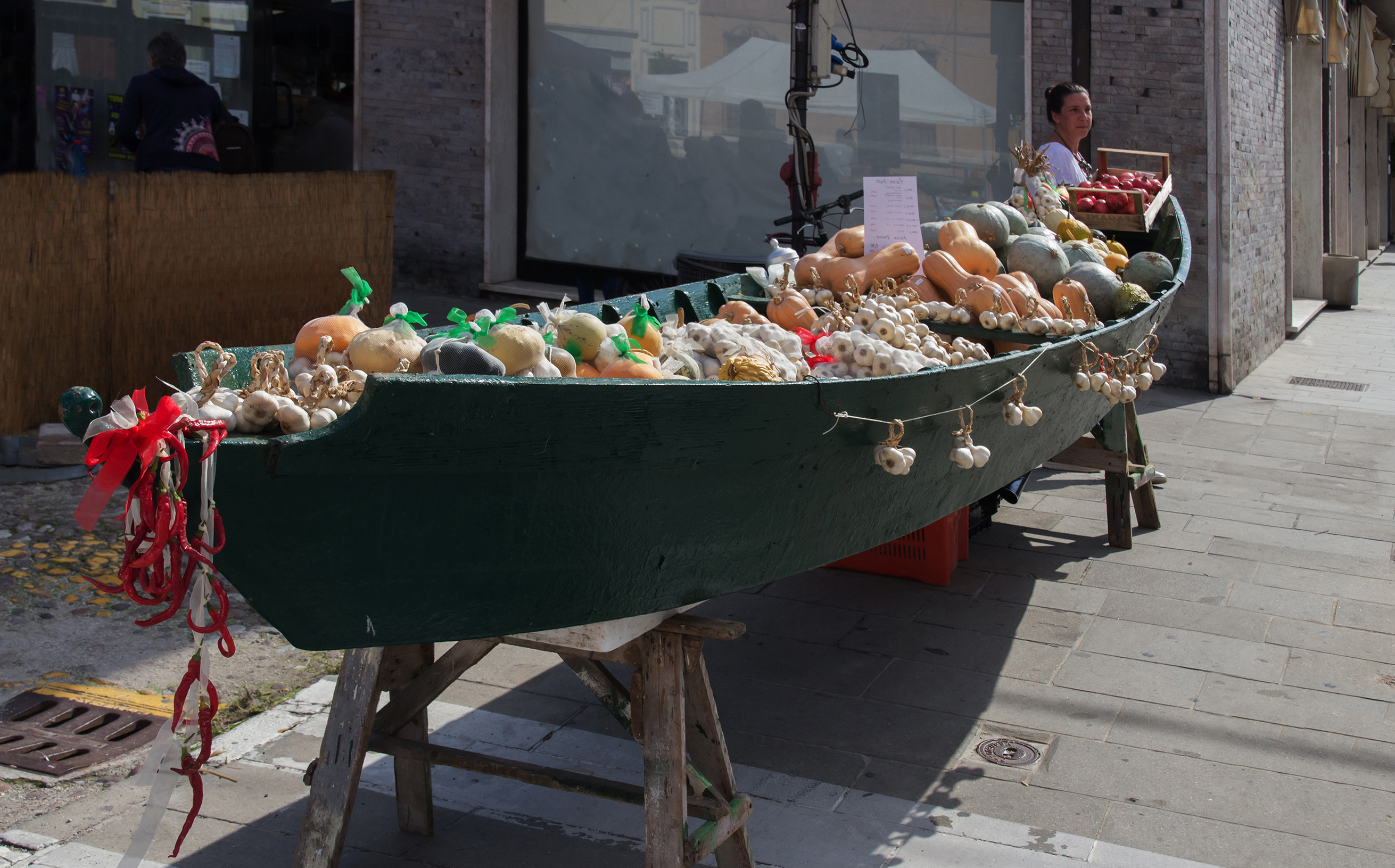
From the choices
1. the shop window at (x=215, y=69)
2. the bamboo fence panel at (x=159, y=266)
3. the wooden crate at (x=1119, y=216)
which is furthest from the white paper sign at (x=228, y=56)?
the wooden crate at (x=1119, y=216)

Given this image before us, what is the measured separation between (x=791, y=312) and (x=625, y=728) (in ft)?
5.22

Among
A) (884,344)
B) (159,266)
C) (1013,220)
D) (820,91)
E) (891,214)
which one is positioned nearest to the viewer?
(884,344)

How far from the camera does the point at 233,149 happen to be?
8414 millimetres

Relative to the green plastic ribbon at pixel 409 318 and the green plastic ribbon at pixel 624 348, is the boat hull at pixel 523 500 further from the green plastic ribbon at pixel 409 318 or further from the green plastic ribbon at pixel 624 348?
the green plastic ribbon at pixel 409 318

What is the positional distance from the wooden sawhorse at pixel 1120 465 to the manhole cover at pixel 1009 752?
2007 millimetres

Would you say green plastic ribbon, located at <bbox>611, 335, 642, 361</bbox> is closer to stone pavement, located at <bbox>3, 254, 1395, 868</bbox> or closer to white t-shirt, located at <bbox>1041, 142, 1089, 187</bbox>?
stone pavement, located at <bbox>3, 254, 1395, 868</bbox>

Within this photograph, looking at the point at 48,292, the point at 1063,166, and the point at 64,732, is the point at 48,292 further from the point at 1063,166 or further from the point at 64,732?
the point at 1063,166

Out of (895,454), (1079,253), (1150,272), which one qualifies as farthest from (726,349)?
(1150,272)

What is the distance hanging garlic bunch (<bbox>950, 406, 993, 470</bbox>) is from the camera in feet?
9.27

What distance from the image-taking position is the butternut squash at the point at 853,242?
437cm

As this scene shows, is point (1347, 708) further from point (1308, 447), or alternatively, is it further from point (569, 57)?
point (569, 57)

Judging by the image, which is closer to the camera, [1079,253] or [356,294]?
[356,294]

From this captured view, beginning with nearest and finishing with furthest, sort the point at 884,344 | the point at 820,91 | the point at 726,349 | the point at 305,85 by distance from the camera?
the point at 726,349 < the point at 884,344 < the point at 820,91 < the point at 305,85

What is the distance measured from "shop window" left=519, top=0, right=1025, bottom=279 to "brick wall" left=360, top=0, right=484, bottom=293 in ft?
1.75
